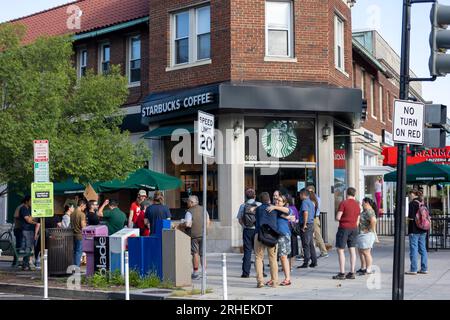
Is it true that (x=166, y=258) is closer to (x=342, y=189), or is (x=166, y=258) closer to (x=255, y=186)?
(x=255, y=186)

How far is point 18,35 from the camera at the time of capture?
628 inches

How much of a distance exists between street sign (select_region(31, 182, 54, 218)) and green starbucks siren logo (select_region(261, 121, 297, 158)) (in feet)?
26.5

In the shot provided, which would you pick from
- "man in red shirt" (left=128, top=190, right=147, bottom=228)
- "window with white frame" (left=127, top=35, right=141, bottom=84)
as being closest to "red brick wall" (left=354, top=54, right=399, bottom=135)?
"window with white frame" (left=127, top=35, right=141, bottom=84)

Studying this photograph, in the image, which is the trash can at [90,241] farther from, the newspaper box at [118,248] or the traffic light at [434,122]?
the traffic light at [434,122]

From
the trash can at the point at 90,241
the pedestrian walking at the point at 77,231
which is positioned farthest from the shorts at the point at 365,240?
the pedestrian walking at the point at 77,231

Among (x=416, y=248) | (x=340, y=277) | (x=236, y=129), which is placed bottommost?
(x=340, y=277)

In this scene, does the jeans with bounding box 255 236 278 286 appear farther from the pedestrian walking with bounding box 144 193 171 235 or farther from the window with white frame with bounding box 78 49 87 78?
the window with white frame with bounding box 78 49 87 78

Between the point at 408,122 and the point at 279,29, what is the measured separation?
1083 centimetres

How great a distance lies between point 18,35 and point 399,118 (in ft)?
32.8

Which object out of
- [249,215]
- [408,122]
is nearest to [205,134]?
[249,215]

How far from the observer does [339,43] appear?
22.1 m

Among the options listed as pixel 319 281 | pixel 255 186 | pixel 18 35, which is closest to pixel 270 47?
pixel 255 186

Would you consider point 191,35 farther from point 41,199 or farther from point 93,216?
point 41,199

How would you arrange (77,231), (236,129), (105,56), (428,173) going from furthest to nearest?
A: 1. (105,56)
2. (236,129)
3. (428,173)
4. (77,231)
